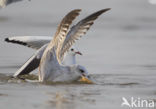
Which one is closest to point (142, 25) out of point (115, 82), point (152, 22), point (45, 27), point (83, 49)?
point (152, 22)

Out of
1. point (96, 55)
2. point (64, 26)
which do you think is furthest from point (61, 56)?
point (96, 55)

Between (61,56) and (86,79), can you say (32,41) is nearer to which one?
(61,56)

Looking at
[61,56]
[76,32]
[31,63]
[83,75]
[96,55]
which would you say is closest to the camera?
[83,75]

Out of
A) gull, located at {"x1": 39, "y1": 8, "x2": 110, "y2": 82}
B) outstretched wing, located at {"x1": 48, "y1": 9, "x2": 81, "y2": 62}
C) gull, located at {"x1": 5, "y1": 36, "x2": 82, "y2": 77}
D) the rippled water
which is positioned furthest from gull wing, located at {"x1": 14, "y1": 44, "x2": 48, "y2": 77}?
outstretched wing, located at {"x1": 48, "y1": 9, "x2": 81, "y2": 62}

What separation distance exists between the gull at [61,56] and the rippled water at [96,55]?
27 cm

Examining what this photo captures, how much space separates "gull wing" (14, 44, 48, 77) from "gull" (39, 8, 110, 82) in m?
0.36

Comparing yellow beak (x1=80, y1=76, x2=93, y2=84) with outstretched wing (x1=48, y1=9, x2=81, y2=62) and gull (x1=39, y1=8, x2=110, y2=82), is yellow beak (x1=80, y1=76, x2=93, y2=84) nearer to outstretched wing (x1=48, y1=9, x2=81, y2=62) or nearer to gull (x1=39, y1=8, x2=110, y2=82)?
gull (x1=39, y1=8, x2=110, y2=82)

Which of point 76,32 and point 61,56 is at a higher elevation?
point 76,32

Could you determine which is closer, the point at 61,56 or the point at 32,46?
the point at 61,56

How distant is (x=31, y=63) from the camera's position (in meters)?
9.98

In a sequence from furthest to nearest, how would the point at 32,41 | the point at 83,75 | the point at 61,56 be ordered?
the point at 32,41 → the point at 61,56 → the point at 83,75

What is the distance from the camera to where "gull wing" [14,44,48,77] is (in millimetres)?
9844

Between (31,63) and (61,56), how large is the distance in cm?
57

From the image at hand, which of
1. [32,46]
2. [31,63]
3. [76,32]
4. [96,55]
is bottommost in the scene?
[31,63]
